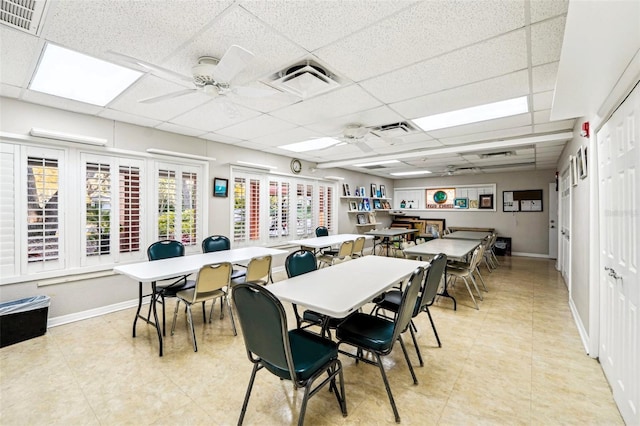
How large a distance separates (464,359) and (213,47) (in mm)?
3293

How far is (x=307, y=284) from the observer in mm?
2256

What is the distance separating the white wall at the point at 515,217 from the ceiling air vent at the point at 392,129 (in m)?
5.98

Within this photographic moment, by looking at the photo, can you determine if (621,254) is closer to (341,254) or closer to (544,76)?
(544,76)

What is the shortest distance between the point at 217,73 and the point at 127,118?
7.52ft

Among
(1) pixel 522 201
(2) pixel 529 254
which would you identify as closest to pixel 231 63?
(1) pixel 522 201

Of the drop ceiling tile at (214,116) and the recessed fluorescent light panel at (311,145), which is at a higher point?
the recessed fluorescent light panel at (311,145)

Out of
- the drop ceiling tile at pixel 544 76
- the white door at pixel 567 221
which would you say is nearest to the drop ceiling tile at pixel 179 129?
the drop ceiling tile at pixel 544 76

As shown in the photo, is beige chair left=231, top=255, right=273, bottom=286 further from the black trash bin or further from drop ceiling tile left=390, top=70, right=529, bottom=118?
drop ceiling tile left=390, top=70, right=529, bottom=118

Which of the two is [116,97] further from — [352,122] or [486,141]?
[486,141]

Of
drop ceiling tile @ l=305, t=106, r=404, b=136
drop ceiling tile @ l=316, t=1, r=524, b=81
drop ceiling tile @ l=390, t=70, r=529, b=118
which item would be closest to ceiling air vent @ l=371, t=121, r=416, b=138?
drop ceiling tile @ l=305, t=106, r=404, b=136

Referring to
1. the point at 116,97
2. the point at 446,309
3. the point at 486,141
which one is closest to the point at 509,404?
the point at 446,309

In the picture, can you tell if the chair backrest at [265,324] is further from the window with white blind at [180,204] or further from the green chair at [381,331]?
the window with white blind at [180,204]

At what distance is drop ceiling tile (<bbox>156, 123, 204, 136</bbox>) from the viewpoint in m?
3.82

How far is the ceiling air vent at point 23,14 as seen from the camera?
62.2 inches
